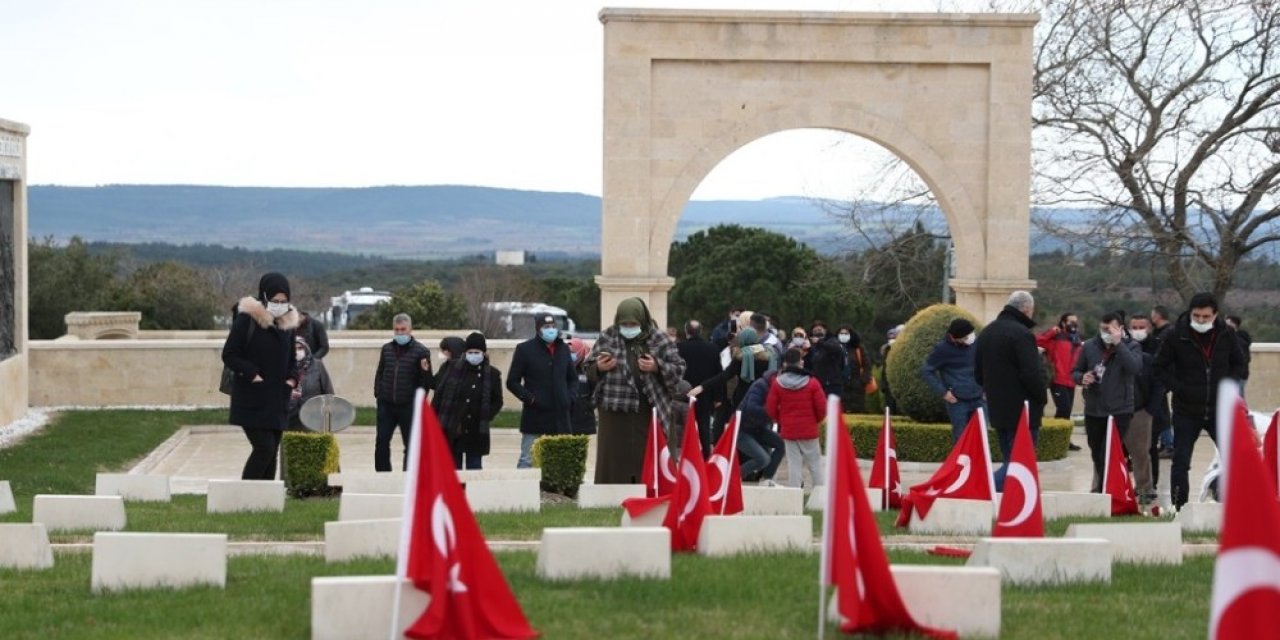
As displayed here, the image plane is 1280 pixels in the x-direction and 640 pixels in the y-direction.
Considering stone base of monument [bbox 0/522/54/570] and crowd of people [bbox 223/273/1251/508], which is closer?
stone base of monument [bbox 0/522/54/570]

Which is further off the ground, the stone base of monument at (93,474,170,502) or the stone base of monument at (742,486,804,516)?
the stone base of monument at (742,486,804,516)

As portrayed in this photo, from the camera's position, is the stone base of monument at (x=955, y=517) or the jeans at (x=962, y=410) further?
the jeans at (x=962, y=410)

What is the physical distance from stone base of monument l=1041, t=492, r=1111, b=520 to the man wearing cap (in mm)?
2294

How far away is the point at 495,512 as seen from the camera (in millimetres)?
13516

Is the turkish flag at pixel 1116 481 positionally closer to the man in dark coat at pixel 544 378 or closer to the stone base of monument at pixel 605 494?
the stone base of monument at pixel 605 494

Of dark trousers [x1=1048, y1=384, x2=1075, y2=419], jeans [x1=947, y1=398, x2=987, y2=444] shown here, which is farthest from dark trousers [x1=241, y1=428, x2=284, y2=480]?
dark trousers [x1=1048, y1=384, x2=1075, y2=419]

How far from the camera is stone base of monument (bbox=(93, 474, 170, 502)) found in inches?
604

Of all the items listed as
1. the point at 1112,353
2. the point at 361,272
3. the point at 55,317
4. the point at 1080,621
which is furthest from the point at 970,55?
the point at 361,272

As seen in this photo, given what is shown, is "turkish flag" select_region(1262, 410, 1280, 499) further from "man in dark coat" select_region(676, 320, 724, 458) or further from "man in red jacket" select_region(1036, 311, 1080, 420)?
"man in red jacket" select_region(1036, 311, 1080, 420)

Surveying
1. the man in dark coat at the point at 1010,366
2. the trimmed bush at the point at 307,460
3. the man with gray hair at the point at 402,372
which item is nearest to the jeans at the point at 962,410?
the man in dark coat at the point at 1010,366

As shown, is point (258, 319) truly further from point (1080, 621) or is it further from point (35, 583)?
point (1080, 621)

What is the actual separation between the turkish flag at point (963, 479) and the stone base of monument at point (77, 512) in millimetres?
4938

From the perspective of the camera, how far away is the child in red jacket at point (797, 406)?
55.6 ft

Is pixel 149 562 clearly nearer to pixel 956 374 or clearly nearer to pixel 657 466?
pixel 657 466
